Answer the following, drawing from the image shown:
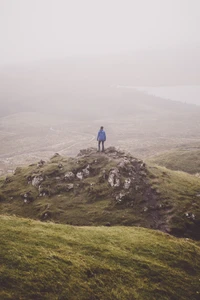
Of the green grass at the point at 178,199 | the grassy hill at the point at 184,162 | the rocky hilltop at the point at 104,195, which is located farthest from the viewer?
the grassy hill at the point at 184,162

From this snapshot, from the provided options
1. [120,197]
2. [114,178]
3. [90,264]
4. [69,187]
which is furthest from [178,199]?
[90,264]

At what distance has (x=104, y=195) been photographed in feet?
115

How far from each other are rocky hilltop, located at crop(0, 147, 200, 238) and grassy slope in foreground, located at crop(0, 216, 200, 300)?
21.9 ft

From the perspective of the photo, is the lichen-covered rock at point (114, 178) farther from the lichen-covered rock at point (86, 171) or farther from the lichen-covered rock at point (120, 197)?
the lichen-covered rock at point (86, 171)

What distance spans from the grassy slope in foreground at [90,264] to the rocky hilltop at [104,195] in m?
6.68

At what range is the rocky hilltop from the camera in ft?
101

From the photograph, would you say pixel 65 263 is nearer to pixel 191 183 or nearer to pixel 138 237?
pixel 138 237

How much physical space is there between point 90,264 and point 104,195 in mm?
16763

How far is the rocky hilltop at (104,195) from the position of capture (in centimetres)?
3084

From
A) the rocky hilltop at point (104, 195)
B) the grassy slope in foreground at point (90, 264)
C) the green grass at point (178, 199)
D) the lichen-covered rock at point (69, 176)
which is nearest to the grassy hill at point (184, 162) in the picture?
the green grass at point (178, 199)

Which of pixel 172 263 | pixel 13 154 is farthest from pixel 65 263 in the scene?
pixel 13 154

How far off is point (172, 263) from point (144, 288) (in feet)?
13.2

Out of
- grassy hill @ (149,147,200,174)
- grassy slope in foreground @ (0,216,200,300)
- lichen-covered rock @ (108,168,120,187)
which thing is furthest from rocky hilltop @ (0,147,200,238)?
grassy hill @ (149,147,200,174)

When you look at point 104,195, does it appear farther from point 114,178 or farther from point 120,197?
point 114,178
